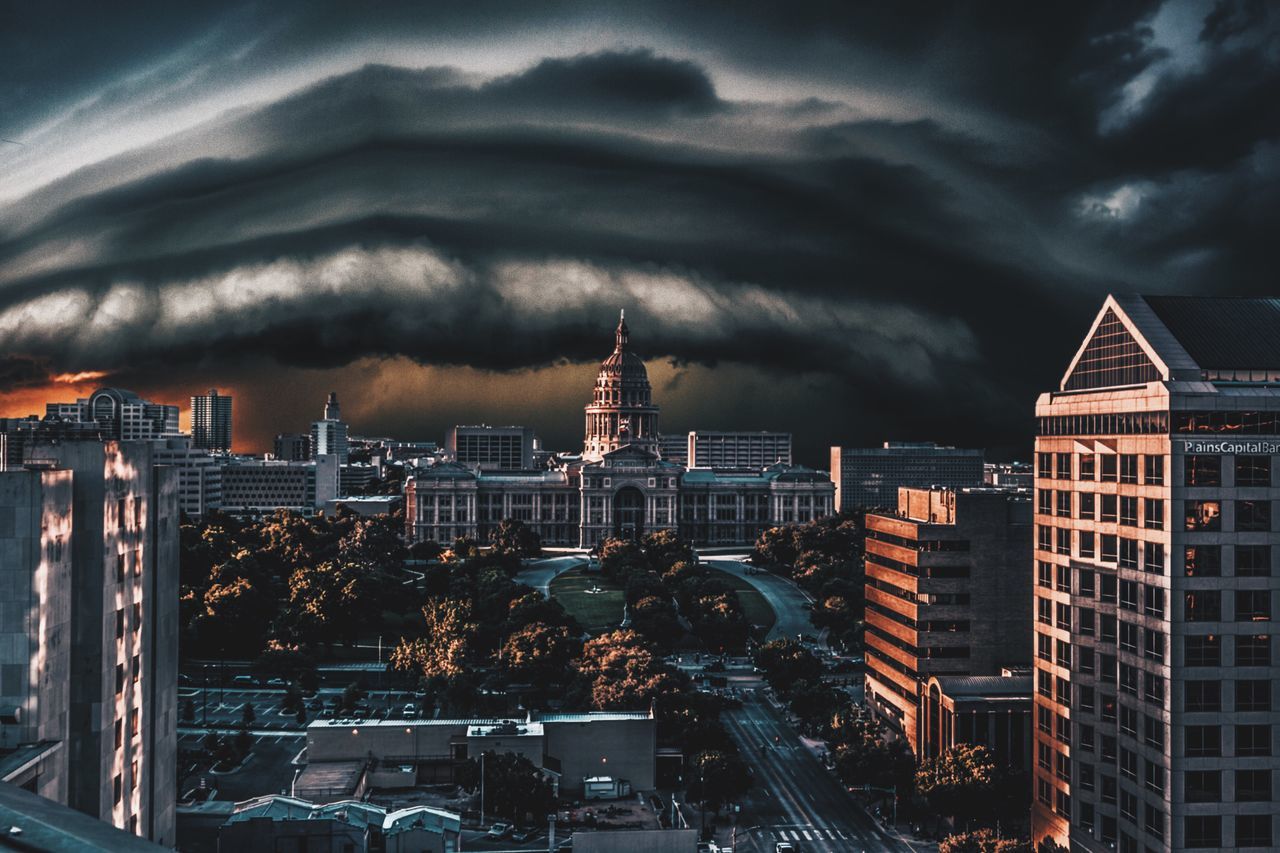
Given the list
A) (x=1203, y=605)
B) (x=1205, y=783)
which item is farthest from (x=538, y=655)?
(x=1203, y=605)

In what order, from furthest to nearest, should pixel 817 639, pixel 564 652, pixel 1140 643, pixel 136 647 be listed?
pixel 817 639, pixel 564 652, pixel 1140 643, pixel 136 647

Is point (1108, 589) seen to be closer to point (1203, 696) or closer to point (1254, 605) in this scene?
point (1254, 605)

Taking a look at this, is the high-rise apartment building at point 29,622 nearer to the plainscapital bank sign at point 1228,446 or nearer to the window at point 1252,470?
the plainscapital bank sign at point 1228,446

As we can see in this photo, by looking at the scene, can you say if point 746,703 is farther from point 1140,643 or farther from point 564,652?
point 1140,643

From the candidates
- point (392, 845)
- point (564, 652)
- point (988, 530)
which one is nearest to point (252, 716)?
point (564, 652)

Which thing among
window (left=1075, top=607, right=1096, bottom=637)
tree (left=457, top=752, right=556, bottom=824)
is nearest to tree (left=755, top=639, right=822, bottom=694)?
tree (left=457, top=752, right=556, bottom=824)

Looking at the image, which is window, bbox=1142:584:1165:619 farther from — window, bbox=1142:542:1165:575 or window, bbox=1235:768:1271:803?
window, bbox=1235:768:1271:803

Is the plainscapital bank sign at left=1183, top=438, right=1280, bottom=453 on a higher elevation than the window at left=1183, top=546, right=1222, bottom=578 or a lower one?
higher

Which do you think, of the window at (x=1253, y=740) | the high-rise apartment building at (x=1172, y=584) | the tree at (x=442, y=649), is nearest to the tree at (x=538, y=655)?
the tree at (x=442, y=649)
